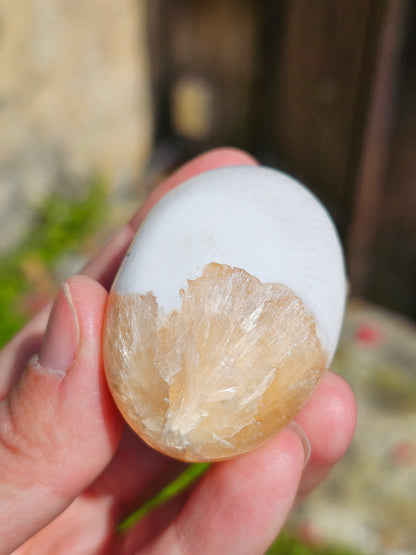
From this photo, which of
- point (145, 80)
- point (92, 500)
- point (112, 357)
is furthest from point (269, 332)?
point (145, 80)

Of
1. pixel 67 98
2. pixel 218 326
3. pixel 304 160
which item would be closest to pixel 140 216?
pixel 218 326

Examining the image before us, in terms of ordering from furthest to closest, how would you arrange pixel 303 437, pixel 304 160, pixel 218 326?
pixel 304 160
pixel 303 437
pixel 218 326

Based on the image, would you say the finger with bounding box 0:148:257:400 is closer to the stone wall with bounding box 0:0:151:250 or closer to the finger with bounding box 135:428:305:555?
the finger with bounding box 135:428:305:555

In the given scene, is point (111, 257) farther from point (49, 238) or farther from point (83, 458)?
point (49, 238)

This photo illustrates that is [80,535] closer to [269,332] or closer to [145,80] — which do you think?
[269,332]

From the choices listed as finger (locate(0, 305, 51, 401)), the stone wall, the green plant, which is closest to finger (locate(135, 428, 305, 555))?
finger (locate(0, 305, 51, 401))

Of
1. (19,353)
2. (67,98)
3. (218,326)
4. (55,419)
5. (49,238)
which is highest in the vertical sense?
(218,326)
